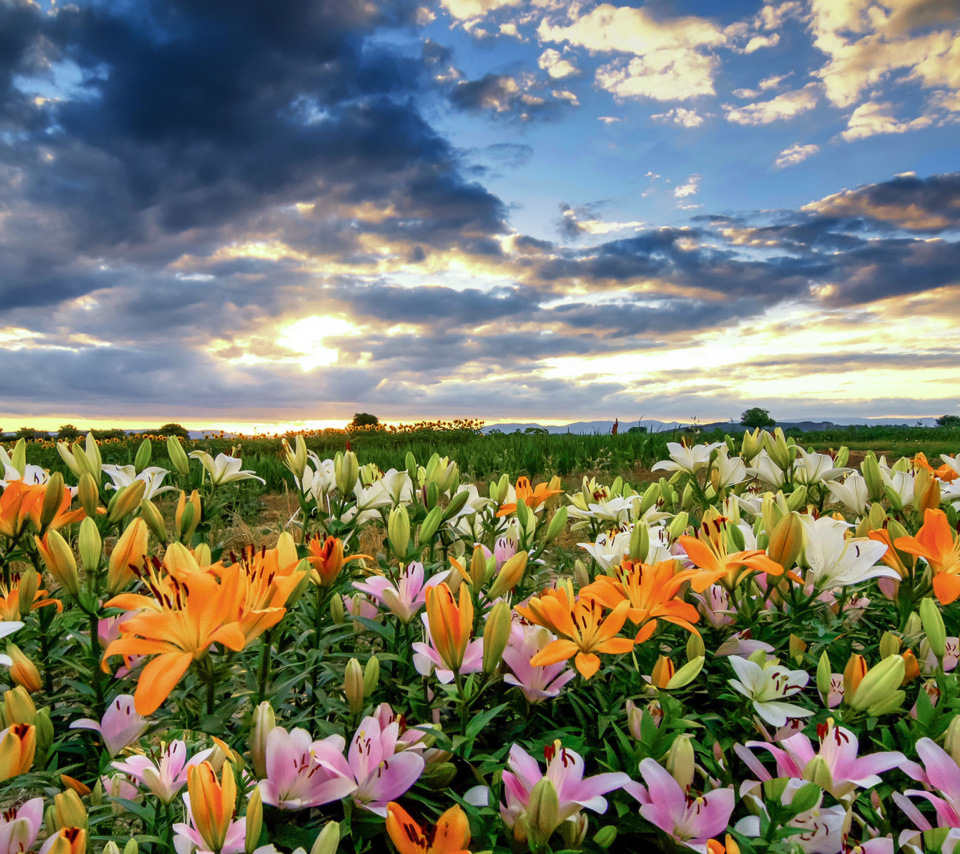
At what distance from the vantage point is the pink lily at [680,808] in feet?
3.34

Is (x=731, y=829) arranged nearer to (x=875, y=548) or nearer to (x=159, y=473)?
(x=875, y=548)

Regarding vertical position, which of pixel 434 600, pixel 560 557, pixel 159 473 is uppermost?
pixel 159 473

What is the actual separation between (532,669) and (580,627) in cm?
14

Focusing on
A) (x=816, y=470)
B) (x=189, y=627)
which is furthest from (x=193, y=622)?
(x=816, y=470)

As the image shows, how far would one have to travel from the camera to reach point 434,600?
113 cm

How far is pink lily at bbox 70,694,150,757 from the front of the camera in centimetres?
132

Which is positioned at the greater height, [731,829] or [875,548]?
[875,548]

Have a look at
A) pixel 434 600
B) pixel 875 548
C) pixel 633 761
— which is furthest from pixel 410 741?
pixel 875 548

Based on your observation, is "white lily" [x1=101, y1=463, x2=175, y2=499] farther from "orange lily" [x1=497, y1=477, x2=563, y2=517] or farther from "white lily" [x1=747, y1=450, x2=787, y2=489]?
"white lily" [x1=747, y1=450, x2=787, y2=489]

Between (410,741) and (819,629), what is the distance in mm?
976

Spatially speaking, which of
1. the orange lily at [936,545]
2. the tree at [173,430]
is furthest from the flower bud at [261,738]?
the tree at [173,430]

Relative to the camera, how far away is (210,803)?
87 cm

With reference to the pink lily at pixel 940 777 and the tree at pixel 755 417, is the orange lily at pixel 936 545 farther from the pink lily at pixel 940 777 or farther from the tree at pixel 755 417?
the tree at pixel 755 417

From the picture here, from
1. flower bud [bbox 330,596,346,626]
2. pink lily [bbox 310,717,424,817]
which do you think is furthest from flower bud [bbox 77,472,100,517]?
pink lily [bbox 310,717,424,817]
